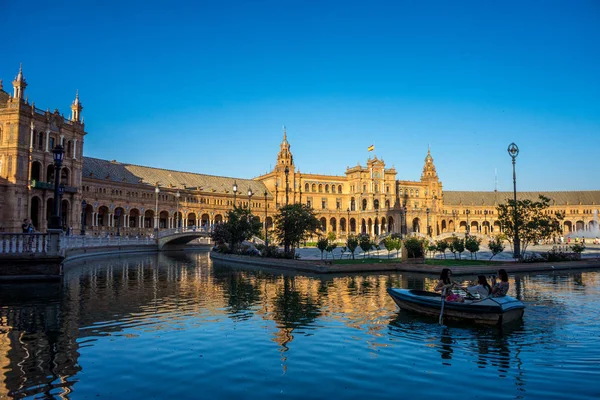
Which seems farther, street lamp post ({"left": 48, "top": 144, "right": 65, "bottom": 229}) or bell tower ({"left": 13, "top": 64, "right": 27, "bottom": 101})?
bell tower ({"left": 13, "top": 64, "right": 27, "bottom": 101})

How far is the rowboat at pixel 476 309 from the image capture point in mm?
13648

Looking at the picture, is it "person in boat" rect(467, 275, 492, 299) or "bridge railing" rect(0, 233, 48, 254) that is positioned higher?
"bridge railing" rect(0, 233, 48, 254)

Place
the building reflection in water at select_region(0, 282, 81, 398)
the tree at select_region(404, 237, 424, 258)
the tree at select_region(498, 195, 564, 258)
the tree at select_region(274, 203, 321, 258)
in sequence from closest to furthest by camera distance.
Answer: the building reflection in water at select_region(0, 282, 81, 398), the tree at select_region(404, 237, 424, 258), the tree at select_region(498, 195, 564, 258), the tree at select_region(274, 203, 321, 258)

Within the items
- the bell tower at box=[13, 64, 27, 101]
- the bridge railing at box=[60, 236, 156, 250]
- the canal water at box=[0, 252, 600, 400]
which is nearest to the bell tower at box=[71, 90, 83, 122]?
the bell tower at box=[13, 64, 27, 101]

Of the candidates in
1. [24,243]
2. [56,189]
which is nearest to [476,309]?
[56,189]

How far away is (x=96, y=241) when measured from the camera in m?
45.5

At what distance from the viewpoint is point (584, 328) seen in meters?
13.5

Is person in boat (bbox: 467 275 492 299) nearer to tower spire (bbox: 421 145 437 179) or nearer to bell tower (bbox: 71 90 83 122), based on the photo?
bell tower (bbox: 71 90 83 122)

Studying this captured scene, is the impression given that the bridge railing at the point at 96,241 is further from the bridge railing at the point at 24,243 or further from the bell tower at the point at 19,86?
the bell tower at the point at 19,86

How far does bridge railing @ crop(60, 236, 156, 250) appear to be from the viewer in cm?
3419

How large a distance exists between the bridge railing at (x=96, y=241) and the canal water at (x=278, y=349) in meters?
13.5

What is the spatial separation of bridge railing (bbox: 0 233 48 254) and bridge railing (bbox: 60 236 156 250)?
12.9 ft

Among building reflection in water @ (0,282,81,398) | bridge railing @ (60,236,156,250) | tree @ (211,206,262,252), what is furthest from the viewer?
tree @ (211,206,262,252)

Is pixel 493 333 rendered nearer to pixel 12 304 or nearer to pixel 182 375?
pixel 182 375
